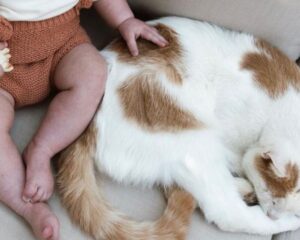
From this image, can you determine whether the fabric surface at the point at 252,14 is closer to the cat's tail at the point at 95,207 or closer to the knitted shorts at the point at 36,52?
the knitted shorts at the point at 36,52

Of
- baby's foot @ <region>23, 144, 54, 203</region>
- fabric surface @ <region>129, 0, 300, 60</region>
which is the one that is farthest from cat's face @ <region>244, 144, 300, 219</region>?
baby's foot @ <region>23, 144, 54, 203</region>

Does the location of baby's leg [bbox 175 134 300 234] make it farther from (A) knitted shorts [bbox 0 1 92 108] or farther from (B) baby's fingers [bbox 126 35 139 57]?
(A) knitted shorts [bbox 0 1 92 108]

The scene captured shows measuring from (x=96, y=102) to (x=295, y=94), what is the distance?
462mm

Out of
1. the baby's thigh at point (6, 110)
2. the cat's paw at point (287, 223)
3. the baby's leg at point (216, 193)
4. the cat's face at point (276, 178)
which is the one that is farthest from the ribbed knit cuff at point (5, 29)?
the cat's paw at point (287, 223)

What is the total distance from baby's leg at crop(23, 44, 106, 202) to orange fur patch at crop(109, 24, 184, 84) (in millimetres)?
69

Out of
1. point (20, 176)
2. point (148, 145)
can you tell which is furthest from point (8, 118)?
point (148, 145)

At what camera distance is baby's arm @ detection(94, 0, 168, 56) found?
1.12 meters

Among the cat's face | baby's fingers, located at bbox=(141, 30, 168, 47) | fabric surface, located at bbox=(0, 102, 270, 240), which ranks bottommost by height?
fabric surface, located at bbox=(0, 102, 270, 240)

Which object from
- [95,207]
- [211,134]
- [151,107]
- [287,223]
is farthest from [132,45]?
[287,223]

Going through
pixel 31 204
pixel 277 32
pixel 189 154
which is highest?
pixel 277 32

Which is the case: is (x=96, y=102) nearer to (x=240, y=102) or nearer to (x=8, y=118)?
(x=8, y=118)

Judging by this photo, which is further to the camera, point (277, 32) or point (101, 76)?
point (277, 32)

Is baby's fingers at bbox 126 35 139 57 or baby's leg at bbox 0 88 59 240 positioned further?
baby's fingers at bbox 126 35 139 57

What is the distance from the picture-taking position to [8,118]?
3.44 ft
